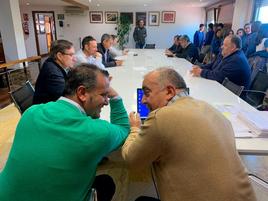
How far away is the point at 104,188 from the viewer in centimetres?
124

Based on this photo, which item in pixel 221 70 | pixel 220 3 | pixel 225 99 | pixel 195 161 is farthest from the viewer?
pixel 220 3

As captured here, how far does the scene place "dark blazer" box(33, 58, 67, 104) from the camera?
1.89 metres

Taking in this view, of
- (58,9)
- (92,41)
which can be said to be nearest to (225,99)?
(92,41)

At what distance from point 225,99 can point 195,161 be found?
56.1 inches

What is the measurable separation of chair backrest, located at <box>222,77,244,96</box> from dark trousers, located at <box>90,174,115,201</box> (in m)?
1.62

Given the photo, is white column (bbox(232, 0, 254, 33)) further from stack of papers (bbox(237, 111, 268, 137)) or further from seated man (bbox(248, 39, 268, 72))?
stack of papers (bbox(237, 111, 268, 137))

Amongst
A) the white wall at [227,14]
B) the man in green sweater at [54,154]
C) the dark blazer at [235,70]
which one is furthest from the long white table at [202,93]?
the white wall at [227,14]

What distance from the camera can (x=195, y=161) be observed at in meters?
0.79

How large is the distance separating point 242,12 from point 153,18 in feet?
15.7

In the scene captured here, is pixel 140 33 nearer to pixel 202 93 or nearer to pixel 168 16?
pixel 168 16

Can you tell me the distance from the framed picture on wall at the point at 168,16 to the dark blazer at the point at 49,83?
9.85m

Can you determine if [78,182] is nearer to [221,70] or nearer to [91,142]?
[91,142]

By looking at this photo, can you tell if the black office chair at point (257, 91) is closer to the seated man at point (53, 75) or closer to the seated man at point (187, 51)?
the seated man at point (53, 75)

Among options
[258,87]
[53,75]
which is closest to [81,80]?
[53,75]
